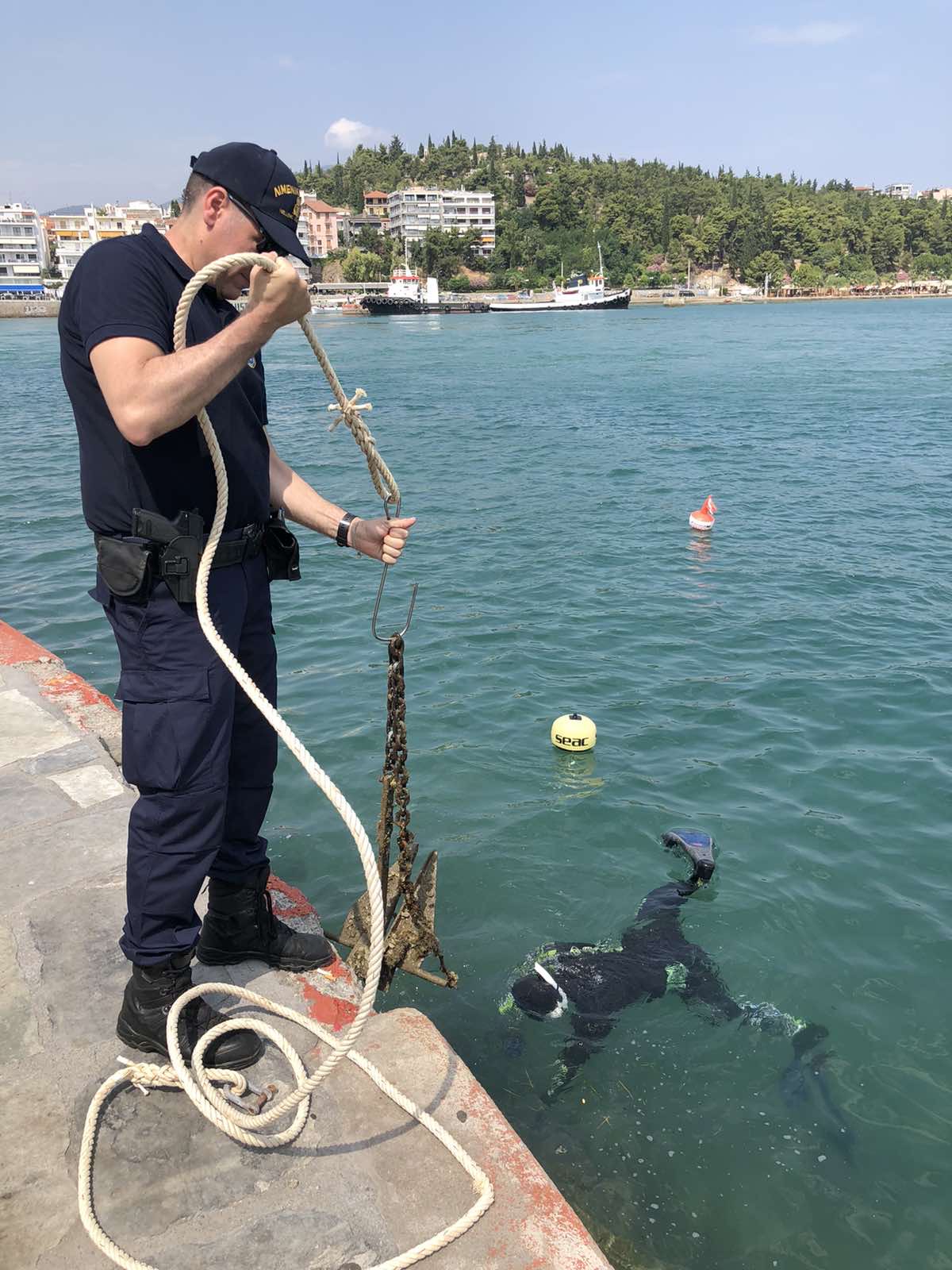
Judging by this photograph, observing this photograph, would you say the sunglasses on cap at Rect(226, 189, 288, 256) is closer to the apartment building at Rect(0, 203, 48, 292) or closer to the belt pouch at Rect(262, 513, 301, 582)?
the belt pouch at Rect(262, 513, 301, 582)

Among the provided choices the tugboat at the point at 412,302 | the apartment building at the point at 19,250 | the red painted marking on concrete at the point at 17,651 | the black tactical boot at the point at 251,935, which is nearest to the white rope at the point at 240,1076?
the black tactical boot at the point at 251,935

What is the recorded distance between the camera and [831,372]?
3803 cm

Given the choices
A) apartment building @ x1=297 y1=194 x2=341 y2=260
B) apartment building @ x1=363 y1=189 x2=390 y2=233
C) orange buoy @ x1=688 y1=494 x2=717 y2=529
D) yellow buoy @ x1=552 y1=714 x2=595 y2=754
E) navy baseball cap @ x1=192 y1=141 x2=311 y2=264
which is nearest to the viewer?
navy baseball cap @ x1=192 y1=141 x2=311 y2=264

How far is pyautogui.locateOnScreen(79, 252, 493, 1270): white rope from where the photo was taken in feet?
7.90

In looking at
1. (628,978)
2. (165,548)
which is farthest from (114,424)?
(628,978)

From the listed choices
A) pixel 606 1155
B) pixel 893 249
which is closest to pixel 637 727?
pixel 606 1155

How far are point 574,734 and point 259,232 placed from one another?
532 centimetres

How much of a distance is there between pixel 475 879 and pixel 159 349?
4.12m

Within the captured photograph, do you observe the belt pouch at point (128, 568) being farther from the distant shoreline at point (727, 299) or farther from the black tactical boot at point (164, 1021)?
the distant shoreline at point (727, 299)

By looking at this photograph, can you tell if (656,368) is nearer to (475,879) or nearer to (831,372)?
(831,372)

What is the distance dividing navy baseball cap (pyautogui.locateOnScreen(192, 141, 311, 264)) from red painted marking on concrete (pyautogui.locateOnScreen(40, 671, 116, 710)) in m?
3.72

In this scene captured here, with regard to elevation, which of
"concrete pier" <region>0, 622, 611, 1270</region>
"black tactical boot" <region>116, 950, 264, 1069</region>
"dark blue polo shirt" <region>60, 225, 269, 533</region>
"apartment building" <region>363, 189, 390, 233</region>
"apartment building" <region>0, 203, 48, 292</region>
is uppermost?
"apartment building" <region>363, 189, 390, 233</region>

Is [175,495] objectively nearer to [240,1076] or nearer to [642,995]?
[240,1076]

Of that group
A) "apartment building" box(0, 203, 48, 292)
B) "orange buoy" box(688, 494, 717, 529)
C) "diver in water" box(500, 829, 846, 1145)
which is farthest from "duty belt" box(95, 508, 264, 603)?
"apartment building" box(0, 203, 48, 292)
